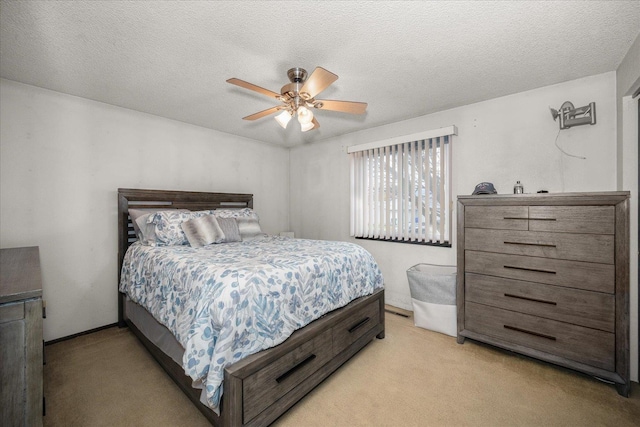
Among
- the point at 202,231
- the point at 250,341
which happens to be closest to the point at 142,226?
the point at 202,231

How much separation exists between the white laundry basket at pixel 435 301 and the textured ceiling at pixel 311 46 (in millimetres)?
1860

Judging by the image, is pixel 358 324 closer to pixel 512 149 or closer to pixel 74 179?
pixel 512 149

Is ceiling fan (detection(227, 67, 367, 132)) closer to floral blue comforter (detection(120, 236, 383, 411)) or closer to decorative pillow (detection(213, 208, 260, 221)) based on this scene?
floral blue comforter (detection(120, 236, 383, 411))

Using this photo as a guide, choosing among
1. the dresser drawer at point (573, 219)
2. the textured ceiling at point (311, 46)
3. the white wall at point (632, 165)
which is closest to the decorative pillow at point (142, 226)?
the textured ceiling at point (311, 46)

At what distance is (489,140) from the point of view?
285 cm

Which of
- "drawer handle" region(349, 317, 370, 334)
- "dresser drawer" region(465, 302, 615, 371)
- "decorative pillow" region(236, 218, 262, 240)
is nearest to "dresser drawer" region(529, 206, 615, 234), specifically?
"dresser drawer" region(465, 302, 615, 371)

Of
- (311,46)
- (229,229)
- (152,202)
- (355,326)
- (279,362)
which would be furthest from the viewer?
(152,202)

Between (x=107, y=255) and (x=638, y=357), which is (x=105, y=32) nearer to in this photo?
(x=107, y=255)

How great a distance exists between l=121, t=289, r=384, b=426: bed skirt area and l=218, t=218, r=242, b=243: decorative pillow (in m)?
1.00

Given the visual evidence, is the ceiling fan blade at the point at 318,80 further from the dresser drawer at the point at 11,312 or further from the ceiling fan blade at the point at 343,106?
the dresser drawer at the point at 11,312

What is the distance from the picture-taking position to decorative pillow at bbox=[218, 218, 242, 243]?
9.62 feet

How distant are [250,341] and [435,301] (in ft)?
6.62

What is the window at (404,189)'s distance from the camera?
3.14 meters

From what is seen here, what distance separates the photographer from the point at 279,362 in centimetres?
161
